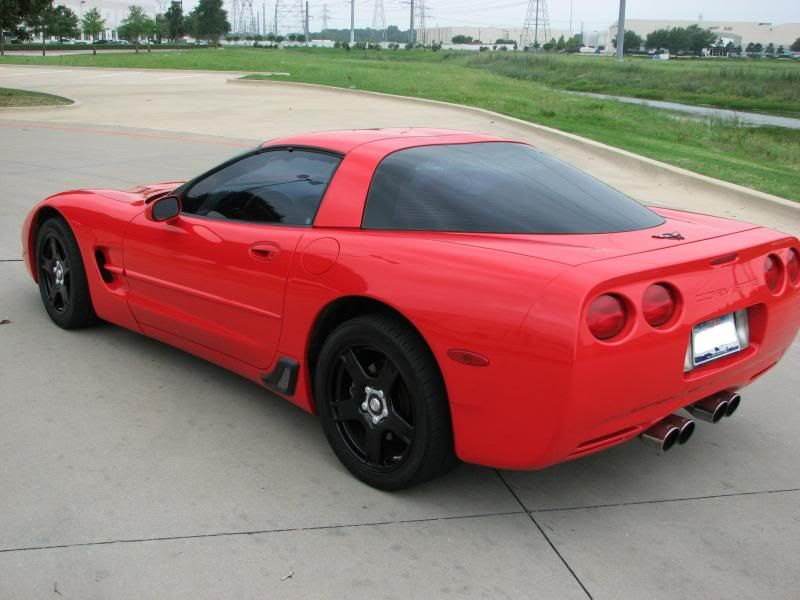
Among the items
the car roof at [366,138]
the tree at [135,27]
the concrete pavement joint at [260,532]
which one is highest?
the tree at [135,27]

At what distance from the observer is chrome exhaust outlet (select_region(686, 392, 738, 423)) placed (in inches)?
139

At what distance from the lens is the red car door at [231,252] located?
3.89 m

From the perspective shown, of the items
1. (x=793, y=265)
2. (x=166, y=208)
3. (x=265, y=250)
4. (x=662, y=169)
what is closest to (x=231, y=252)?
(x=265, y=250)

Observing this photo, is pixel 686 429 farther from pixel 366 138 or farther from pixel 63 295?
pixel 63 295

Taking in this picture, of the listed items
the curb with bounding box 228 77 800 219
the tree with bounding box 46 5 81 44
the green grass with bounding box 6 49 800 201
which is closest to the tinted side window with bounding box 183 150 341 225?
the curb with bounding box 228 77 800 219

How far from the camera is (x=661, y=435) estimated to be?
3.22 metres

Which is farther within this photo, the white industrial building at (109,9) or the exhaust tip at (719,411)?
the white industrial building at (109,9)

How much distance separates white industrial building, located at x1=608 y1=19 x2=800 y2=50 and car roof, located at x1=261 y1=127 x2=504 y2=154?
169m

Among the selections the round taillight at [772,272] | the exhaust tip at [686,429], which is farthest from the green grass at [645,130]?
the exhaust tip at [686,429]

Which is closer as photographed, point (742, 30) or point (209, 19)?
point (209, 19)

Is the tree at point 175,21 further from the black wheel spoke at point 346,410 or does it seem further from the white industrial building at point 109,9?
the black wheel spoke at point 346,410

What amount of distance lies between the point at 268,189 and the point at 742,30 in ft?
669

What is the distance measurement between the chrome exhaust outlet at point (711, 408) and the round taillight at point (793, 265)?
627 millimetres

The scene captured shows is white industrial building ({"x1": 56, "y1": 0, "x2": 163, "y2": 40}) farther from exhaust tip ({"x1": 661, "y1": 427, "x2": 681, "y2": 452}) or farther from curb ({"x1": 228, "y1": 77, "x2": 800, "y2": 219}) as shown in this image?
exhaust tip ({"x1": 661, "y1": 427, "x2": 681, "y2": 452})
